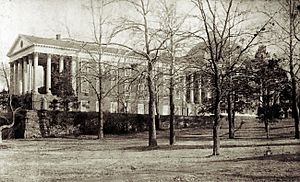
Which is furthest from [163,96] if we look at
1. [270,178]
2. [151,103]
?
[270,178]

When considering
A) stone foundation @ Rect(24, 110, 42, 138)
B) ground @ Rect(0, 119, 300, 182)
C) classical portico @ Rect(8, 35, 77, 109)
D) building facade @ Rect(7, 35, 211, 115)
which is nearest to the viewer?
ground @ Rect(0, 119, 300, 182)

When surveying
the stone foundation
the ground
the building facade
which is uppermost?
the building facade

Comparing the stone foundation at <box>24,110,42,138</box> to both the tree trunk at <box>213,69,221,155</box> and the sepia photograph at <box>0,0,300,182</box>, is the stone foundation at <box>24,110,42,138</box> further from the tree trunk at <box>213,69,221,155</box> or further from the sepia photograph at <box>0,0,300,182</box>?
the tree trunk at <box>213,69,221,155</box>

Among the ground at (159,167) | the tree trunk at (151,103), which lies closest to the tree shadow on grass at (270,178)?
the ground at (159,167)

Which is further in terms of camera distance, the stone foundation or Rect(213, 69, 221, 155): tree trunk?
the stone foundation

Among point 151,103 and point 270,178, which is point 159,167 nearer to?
point 270,178

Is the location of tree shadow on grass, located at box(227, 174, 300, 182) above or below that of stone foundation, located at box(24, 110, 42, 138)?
below

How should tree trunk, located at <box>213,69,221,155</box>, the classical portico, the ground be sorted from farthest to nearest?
1. the classical portico
2. tree trunk, located at <box>213,69,221,155</box>
3. the ground

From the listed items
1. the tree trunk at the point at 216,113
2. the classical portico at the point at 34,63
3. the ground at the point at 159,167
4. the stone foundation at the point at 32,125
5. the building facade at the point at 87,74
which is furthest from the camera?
the stone foundation at the point at 32,125

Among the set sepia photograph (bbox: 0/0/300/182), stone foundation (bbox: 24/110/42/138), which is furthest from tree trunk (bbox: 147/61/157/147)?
stone foundation (bbox: 24/110/42/138)

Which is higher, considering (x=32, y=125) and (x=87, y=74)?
(x=87, y=74)

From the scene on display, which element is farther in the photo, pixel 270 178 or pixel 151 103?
pixel 151 103

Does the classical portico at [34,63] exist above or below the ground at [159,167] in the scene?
above

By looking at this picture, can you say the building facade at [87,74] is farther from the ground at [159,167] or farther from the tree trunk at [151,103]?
the ground at [159,167]
